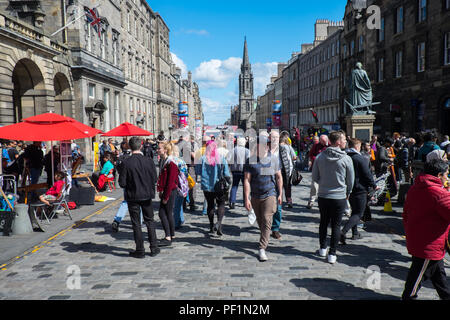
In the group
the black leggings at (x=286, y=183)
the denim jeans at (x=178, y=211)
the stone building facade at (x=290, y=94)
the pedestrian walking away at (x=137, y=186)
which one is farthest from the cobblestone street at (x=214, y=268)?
the stone building facade at (x=290, y=94)

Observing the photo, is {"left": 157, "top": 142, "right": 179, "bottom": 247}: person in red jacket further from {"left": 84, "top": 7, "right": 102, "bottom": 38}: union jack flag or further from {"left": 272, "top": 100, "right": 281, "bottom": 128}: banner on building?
{"left": 272, "top": 100, "right": 281, "bottom": 128}: banner on building

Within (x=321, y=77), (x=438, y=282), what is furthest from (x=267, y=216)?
(x=321, y=77)

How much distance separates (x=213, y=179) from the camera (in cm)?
740

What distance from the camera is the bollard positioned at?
7.49 metres

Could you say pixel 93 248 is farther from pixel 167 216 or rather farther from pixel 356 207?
pixel 356 207

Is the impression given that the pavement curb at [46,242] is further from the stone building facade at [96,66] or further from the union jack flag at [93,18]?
the union jack flag at [93,18]

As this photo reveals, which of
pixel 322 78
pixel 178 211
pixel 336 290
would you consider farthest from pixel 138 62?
pixel 336 290

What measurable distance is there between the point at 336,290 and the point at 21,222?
6.53m

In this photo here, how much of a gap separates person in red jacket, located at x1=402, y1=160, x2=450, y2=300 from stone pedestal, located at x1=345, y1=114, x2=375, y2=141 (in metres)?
12.2

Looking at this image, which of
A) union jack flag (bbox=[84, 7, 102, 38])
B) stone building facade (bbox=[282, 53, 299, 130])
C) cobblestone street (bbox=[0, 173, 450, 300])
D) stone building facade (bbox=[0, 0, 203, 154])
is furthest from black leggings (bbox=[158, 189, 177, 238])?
stone building facade (bbox=[282, 53, 299, 130])

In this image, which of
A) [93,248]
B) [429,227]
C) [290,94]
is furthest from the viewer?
[290,94]

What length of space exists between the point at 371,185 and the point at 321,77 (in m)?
50.0

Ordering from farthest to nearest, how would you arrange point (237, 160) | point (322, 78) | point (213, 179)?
1. point (322, 78)
2. point (237, 160)
3. point (213, 179)
